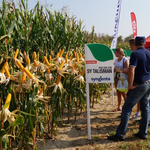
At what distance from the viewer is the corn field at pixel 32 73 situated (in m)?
2.21

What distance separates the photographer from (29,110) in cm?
229

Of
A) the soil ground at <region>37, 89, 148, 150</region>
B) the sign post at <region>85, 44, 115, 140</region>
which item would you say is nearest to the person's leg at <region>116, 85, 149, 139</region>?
the soil ground at <region>37, 89, 148, 150</region>

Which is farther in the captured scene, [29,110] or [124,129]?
[124,129]

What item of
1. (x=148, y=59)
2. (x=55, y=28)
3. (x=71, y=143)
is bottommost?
(x=71, y=143)

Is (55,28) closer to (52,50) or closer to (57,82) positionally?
(52,50)

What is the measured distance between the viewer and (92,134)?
368 centimetres

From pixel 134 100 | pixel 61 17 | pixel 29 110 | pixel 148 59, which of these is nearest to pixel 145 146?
pixel 134 100

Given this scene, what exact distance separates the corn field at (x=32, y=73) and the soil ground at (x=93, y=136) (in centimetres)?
25

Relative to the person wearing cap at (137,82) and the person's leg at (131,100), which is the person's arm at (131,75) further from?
the person's leg at (131,100)

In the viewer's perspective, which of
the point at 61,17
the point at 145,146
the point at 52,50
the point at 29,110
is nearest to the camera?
the point at 29,110

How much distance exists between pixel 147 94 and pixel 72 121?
1.90m

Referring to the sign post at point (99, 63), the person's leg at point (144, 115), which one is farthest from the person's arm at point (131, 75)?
the person's leg at point (144, 115)

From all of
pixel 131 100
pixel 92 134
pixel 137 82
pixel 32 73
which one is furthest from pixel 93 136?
pixel 32 73

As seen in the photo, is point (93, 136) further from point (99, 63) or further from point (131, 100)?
point (99, 63)
